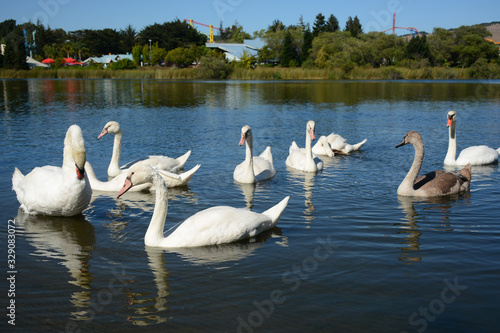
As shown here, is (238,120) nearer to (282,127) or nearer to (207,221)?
(282,127)

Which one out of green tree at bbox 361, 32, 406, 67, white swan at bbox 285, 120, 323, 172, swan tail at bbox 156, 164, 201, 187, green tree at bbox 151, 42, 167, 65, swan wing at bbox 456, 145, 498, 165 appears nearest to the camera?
swan tail at bbox 156, 164, 201, 187

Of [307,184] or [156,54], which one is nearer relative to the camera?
[307,184]

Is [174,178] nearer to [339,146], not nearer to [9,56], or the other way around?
[339,146]

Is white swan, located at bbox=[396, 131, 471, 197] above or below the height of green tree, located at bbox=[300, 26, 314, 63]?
below

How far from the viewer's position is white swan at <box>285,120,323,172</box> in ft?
38.4

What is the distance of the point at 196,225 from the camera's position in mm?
6449

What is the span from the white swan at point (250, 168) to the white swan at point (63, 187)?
11.4 feet

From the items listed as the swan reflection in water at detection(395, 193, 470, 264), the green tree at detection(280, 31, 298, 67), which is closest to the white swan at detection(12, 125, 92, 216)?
the swan reflection in water at detection(395, 193, 470, 264)
